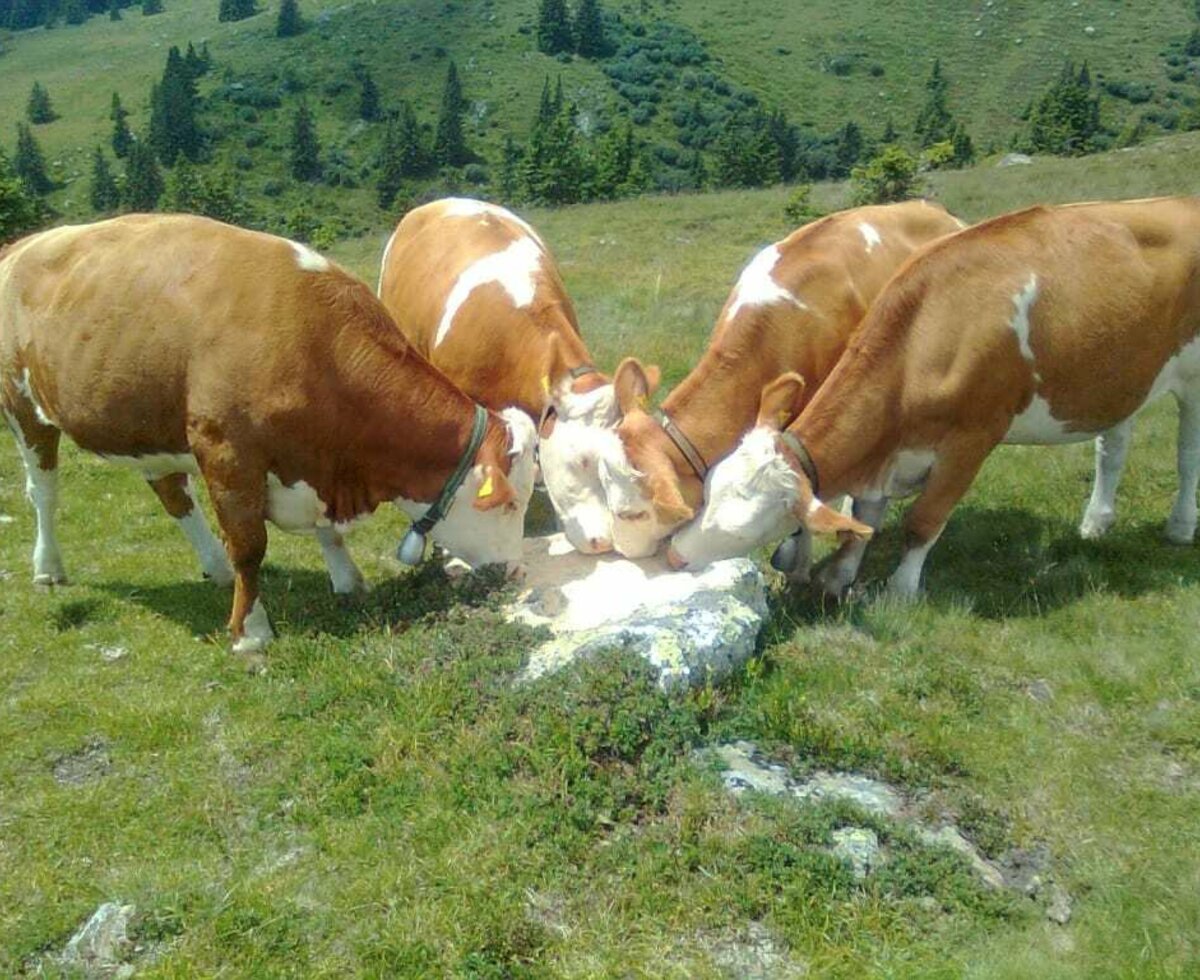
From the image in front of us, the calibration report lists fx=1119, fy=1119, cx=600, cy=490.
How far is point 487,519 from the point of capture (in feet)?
25.4

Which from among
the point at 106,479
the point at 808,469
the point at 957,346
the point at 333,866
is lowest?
the point at 106,479

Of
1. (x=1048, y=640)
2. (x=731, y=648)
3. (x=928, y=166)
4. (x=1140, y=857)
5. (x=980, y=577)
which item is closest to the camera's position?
(x=1140, y=857)

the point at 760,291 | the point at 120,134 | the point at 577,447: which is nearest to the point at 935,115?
the point at 120,134

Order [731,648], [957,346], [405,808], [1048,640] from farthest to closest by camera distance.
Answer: [957,346]
[1048,640]
[731,648]
[405,808]

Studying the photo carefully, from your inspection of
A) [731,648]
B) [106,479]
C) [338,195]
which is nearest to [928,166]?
[106,479]

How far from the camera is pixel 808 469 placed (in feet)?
25.3

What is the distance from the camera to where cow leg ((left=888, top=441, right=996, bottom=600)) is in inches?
316

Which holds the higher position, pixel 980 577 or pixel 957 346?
pixel 957 346

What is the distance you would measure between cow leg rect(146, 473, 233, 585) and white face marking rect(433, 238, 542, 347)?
101 inches

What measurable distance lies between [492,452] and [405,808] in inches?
113

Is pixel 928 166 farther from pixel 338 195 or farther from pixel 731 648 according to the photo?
pixel 338 195

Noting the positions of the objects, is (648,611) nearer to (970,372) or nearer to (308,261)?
(970,372)

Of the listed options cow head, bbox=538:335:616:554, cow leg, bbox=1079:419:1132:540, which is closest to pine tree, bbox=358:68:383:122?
cow head, bbox=538:335:616:554

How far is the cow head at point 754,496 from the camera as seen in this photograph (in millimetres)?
7531
